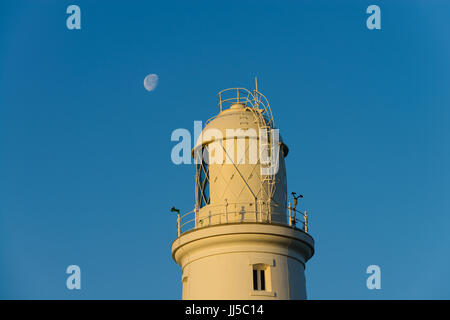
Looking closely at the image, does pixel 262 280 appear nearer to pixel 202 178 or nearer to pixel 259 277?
pixel 259 277

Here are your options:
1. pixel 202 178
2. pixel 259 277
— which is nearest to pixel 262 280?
pixel 259 277

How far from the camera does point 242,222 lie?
30016 mm

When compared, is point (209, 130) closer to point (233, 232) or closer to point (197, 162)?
point (197, 162)

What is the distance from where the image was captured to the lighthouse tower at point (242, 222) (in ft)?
98.3

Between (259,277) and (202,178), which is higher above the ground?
(202,178)

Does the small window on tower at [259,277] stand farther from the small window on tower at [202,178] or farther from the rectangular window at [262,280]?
the small window on tower at [202,178]

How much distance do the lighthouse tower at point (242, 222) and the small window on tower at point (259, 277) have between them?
1.1 inches

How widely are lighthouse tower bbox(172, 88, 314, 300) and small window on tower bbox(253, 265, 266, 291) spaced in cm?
3

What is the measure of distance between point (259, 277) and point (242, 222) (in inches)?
89.4

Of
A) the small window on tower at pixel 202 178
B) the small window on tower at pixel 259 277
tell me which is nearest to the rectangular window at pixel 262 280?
the small window on tower at pixel 259 277

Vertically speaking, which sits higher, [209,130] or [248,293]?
[209,130]
